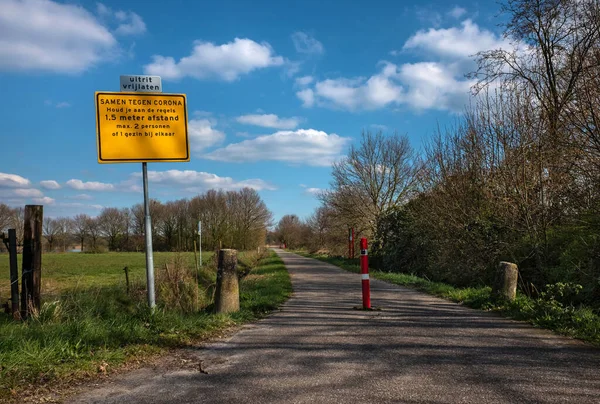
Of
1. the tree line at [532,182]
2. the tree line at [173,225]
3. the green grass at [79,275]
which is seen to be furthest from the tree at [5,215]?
the tree line at [532,182]

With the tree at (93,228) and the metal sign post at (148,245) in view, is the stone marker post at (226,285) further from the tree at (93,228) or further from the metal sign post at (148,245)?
the tree at (93,228)

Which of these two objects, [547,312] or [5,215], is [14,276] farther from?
[5,215]

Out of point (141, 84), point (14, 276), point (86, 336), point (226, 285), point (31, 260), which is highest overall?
point (141, 84)

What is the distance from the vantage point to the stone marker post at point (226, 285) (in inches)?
297

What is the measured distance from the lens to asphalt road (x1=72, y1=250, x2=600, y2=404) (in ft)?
12.1

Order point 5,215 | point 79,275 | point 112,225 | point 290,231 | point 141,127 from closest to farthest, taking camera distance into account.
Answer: point 141,127 < point 79,275 < point 5,215 < point 112,225 < point 290,231

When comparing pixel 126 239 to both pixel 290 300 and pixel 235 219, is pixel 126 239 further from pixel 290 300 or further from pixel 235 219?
pixel 290 300

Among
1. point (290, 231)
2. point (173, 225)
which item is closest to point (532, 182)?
point (173, 225)

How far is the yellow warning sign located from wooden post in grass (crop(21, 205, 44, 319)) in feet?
5.12

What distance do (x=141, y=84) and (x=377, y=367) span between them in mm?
5625

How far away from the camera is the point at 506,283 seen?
8219 millimetres

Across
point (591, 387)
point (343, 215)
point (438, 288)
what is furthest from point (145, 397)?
point (343, 215)

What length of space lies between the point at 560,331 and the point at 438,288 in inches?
204

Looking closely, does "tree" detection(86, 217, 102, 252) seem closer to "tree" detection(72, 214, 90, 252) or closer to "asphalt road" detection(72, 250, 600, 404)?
"tree" detection(72, 214, 90, 252)
